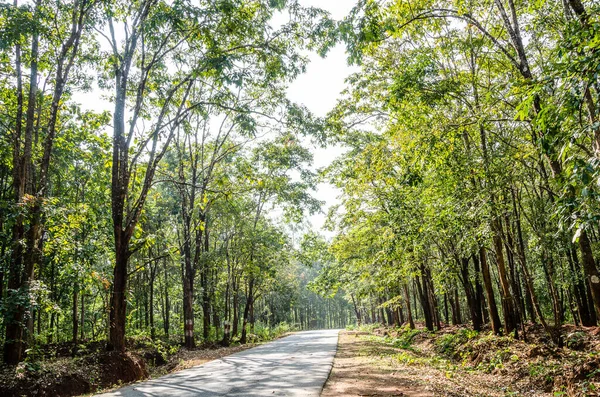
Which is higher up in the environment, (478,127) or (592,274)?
(478,127)

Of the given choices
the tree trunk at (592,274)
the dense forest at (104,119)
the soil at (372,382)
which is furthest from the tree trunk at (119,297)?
the tree trunk at (592,274)

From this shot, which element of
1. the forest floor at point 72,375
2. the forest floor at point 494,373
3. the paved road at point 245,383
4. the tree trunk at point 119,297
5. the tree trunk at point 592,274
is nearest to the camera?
the forest floor at point 494,373

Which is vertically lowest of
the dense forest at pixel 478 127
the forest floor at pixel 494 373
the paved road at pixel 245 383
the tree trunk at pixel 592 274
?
the forest floor at pixel 494 373

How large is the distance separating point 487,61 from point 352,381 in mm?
11110

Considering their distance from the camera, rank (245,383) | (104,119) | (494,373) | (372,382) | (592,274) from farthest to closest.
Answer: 1. (104,119)
2. (494,373)
3. (245,383)
4. (592,274)
5. (372,382)

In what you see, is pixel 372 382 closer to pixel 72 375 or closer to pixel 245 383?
pixel 245 383

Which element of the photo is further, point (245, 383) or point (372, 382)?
point (245, 383)

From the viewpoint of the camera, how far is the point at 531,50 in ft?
45.3

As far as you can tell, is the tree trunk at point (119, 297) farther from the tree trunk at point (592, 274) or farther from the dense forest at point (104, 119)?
the tree trunk at point (592, 274)

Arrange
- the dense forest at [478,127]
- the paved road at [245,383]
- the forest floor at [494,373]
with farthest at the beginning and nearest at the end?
the paved road at [245,383] < the forest floor at [494,373] < the dense forest at [478,127]

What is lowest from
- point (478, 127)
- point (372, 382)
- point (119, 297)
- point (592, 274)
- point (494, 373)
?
point (494, 373)

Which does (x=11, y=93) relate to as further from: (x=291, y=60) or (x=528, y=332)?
(x=528, y=332)

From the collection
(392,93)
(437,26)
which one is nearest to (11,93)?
(392,93)

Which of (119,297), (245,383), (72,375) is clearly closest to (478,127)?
(245,383)
